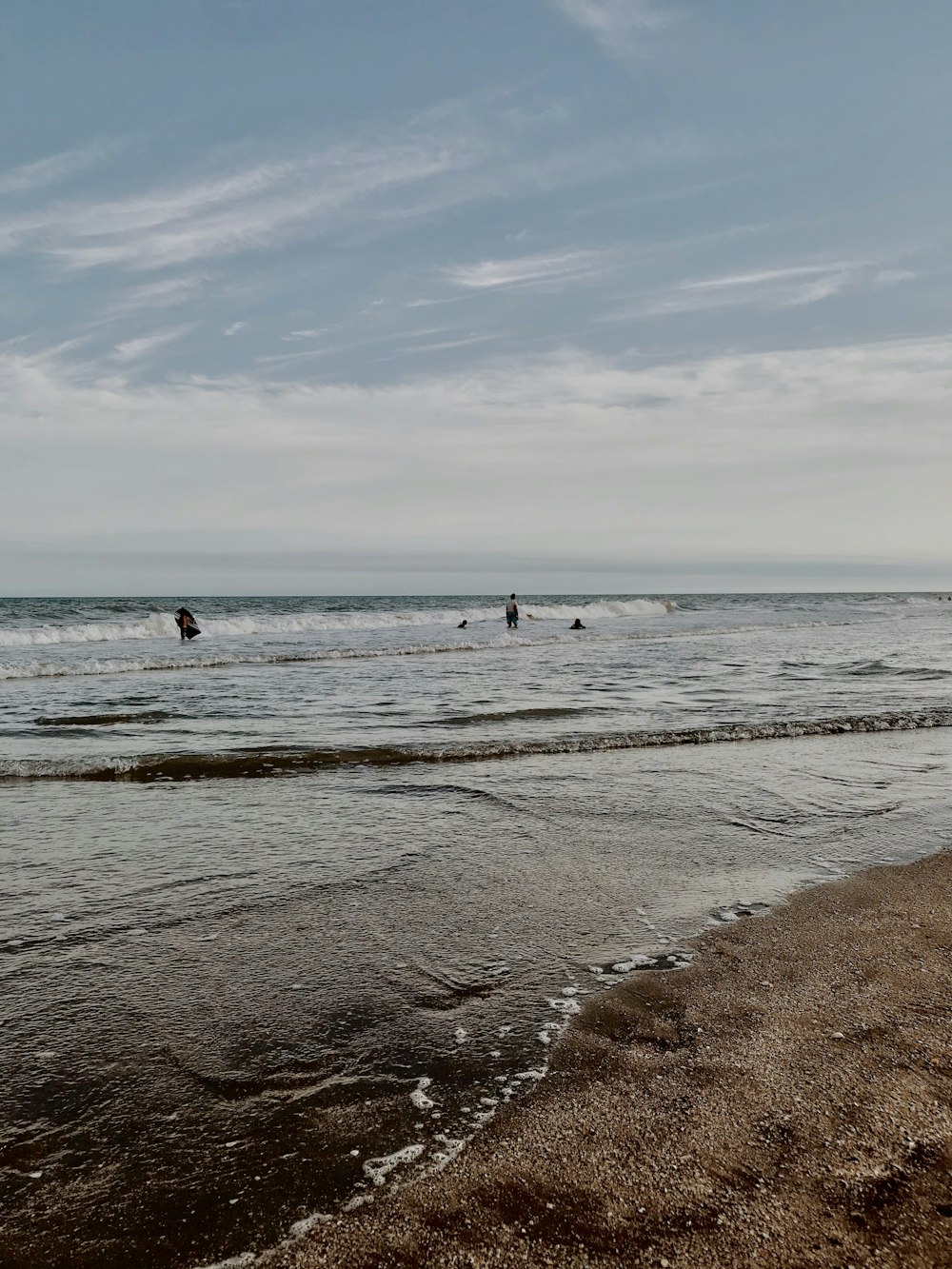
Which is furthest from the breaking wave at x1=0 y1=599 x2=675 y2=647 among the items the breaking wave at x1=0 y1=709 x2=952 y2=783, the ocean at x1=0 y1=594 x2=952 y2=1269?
the breaking wave at x1=0 y1=709 x2=952 y2=783

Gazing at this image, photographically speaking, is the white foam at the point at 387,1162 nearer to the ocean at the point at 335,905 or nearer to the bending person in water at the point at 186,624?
the ocean at the point at 335,905

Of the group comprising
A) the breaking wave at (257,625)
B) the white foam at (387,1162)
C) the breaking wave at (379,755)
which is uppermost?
the breaking wave at (257,625)

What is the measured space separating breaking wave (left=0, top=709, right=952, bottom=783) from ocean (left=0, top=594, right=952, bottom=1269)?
49mm

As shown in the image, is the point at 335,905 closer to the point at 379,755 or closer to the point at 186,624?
the point at 379,755

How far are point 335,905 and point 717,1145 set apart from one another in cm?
234

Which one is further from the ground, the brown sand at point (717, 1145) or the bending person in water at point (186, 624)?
the bending person in water at point (186, 624)

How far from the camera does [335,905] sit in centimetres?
407

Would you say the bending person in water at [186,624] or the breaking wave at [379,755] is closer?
the breaking wave at [379,755]

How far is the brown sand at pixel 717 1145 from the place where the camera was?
1834 mm

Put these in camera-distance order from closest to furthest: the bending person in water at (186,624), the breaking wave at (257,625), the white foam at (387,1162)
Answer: the white foam at (387,1162)
the bending person in water at (186,624)
the breaking wave at (257,625)

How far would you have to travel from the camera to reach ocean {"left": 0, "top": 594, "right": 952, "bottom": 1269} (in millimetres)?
2184

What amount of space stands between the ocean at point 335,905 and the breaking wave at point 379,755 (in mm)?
49

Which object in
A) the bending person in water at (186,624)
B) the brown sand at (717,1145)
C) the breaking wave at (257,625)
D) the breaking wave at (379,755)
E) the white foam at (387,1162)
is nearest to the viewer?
the brown sand at (717,1145)

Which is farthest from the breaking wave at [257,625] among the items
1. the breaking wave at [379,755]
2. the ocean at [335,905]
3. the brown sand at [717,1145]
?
the brown sand at [717,1145]
